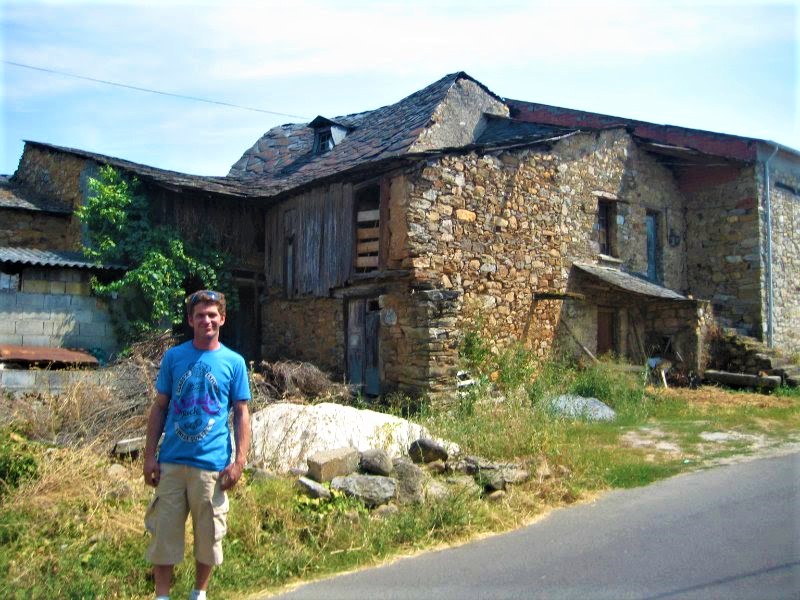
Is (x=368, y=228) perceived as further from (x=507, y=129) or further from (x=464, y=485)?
(x=464, y=485)

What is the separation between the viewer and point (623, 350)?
14.2 m

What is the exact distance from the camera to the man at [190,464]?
13.1ft

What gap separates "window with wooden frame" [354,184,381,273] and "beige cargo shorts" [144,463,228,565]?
7.94m

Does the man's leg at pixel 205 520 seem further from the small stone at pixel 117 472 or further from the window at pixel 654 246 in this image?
the window at pixel 654 246

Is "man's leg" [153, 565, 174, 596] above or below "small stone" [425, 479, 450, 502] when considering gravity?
below

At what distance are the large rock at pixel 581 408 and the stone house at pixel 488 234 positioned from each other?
70.1 inches

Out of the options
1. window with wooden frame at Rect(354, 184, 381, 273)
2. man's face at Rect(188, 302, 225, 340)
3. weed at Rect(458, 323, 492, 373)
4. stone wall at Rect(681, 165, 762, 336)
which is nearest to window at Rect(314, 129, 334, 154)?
window with wooden frame at Rect(354, 184, 381, 273)

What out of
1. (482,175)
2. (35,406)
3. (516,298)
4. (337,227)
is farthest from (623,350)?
(35,406)

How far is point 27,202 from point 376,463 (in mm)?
12887

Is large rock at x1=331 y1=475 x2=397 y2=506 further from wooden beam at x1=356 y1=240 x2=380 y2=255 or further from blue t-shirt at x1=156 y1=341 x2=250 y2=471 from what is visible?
wooden beam at x1=356 y1=240 x2=380 y2=255

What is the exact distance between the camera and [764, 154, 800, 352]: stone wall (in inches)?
613

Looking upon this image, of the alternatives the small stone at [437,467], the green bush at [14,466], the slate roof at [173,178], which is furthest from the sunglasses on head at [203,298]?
the slate roof at [173,178]

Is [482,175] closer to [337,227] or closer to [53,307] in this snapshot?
[337,227]

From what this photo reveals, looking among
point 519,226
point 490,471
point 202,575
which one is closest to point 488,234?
point 519,226
